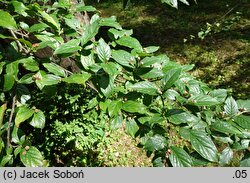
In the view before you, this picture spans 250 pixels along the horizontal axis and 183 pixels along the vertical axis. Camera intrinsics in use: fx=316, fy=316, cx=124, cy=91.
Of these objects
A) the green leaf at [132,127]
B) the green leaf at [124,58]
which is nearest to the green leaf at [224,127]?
the green leaf at [132,127]

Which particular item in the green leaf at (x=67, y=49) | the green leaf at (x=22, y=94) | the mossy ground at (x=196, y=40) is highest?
the green leaf at (x=67, y=49)

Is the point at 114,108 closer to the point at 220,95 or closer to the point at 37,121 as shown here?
the point at 37,121

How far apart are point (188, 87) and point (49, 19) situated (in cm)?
77

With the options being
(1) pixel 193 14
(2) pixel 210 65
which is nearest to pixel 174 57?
(2) pixel 210 65

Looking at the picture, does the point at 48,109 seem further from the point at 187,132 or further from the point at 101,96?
the point at 187,132

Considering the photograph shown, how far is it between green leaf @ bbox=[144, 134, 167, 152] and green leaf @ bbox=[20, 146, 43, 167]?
458 millimetres

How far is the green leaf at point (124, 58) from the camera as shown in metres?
1.47

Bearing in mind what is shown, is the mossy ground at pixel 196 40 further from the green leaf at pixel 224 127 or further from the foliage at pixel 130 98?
the green leaf at pixel 224 127

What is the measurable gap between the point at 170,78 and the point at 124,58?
250mm

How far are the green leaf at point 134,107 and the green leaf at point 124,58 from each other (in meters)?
0.18

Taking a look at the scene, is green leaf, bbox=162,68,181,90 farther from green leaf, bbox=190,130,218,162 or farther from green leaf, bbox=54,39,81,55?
green leaf, bbox=54,39,81,55

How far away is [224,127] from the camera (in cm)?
129

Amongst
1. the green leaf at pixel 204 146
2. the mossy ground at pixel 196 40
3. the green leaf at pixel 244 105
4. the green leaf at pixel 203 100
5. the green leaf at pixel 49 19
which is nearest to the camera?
the green leaf at pixel 204 146

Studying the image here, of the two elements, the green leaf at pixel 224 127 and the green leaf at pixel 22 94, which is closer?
the green leaf at pixel 224 127
